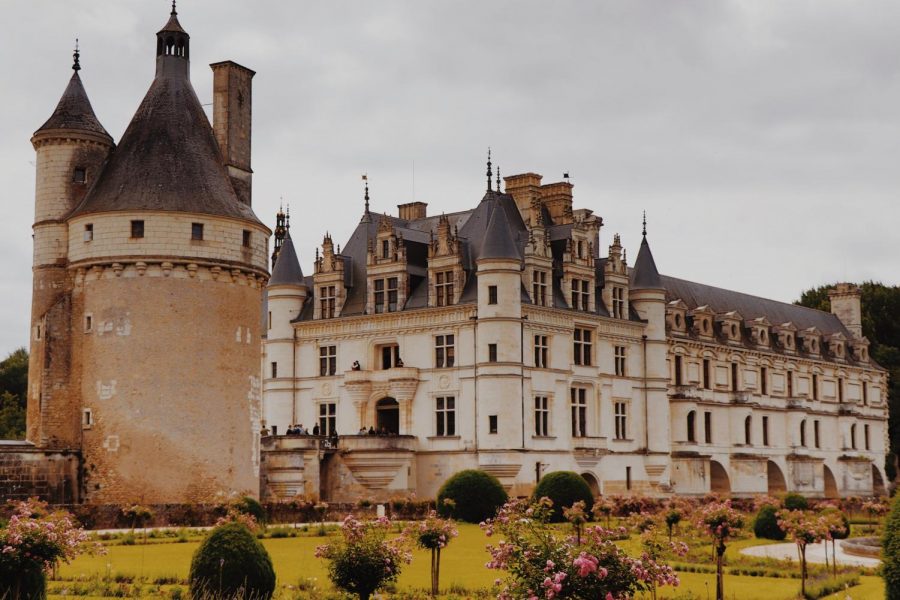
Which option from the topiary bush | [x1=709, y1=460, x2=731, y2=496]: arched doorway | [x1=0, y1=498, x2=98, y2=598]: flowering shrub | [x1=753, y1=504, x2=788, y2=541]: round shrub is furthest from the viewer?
[x1=709, y1=460, x2=731, y2=496]: arched doorway

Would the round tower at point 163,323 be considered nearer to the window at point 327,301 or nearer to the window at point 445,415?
the window at point 445,415

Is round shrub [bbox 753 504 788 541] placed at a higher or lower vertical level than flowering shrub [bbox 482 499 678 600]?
lower

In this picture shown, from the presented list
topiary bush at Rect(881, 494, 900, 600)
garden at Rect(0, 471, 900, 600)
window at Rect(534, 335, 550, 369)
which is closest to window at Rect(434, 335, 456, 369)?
window at Rect(534, 335, 550, 369)

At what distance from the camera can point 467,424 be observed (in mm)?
47094

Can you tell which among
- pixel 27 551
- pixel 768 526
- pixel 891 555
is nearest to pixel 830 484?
pixel 768 526

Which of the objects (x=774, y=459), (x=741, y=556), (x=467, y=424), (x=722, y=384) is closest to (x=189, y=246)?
(x=467, y=424)

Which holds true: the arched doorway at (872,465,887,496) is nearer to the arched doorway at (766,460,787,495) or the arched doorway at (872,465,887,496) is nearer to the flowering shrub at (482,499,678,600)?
the arched doorway at (766,460,787,495)

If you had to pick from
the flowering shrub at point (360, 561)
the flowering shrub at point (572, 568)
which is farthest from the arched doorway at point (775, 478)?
the flowering shrub at point (572, 568)

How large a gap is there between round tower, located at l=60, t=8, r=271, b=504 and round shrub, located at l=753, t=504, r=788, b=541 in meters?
15.4

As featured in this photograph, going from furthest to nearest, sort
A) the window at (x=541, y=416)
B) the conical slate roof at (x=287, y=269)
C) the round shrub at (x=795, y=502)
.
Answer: the conical slate roof at (x=287, y=269), the window at (x=541, y=416), the round shrub at (x=795, y=502)

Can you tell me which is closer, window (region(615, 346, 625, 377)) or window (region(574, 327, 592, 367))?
window (region(574, 327, 592, 367))

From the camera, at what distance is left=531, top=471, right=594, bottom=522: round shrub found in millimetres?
40469

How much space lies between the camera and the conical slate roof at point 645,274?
54188 millimetres

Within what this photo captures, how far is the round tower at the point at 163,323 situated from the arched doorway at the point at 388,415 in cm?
1110
